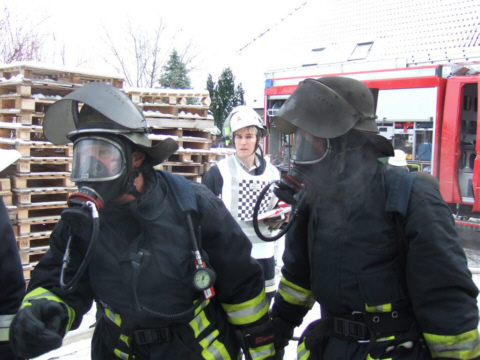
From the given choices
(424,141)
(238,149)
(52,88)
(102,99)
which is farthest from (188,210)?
(424,141)

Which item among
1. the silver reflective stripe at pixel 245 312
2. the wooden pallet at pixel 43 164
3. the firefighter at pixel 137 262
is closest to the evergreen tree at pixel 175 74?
the wooden pallet at pixel 43 164

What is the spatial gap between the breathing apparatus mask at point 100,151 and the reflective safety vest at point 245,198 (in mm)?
1726

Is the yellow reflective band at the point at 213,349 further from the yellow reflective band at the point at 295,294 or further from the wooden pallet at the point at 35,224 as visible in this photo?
the wooden pallet at the point at 35,224

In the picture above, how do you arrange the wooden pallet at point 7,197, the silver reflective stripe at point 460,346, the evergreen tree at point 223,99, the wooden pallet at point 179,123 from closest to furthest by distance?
→ the silver reflective stripe at point 460,346 < the wooden pallet at point 7,197 < the wooden pallet at point 179,123 < the evergreen tree at point 223,99

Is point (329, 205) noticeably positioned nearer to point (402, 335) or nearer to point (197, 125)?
point (402, 335)

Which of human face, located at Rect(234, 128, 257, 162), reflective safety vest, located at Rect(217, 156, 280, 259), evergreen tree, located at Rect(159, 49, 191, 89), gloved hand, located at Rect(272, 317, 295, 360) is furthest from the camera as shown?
evergreen tree, located at Rect(159, 49, 191, 89)

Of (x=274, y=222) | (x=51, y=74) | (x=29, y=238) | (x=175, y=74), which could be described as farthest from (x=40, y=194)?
(x=175, y=74)

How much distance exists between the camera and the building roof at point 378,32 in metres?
15.7

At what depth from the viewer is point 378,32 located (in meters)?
18.9

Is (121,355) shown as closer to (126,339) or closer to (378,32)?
(126,339)

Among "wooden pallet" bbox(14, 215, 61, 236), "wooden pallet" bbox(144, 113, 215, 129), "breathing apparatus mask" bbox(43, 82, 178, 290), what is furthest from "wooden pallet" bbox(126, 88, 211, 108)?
"breathing apparatus mask" bbox(43, 82, 178, 290)

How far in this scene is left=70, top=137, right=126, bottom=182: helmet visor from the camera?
1.73 metres

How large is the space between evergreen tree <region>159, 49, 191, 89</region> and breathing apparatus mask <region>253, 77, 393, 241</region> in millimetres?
19778

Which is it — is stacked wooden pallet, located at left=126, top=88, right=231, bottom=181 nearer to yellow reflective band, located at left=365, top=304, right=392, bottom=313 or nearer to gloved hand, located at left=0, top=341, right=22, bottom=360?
gloved hand, located at left=0, top=341, right=22, bottom=360
